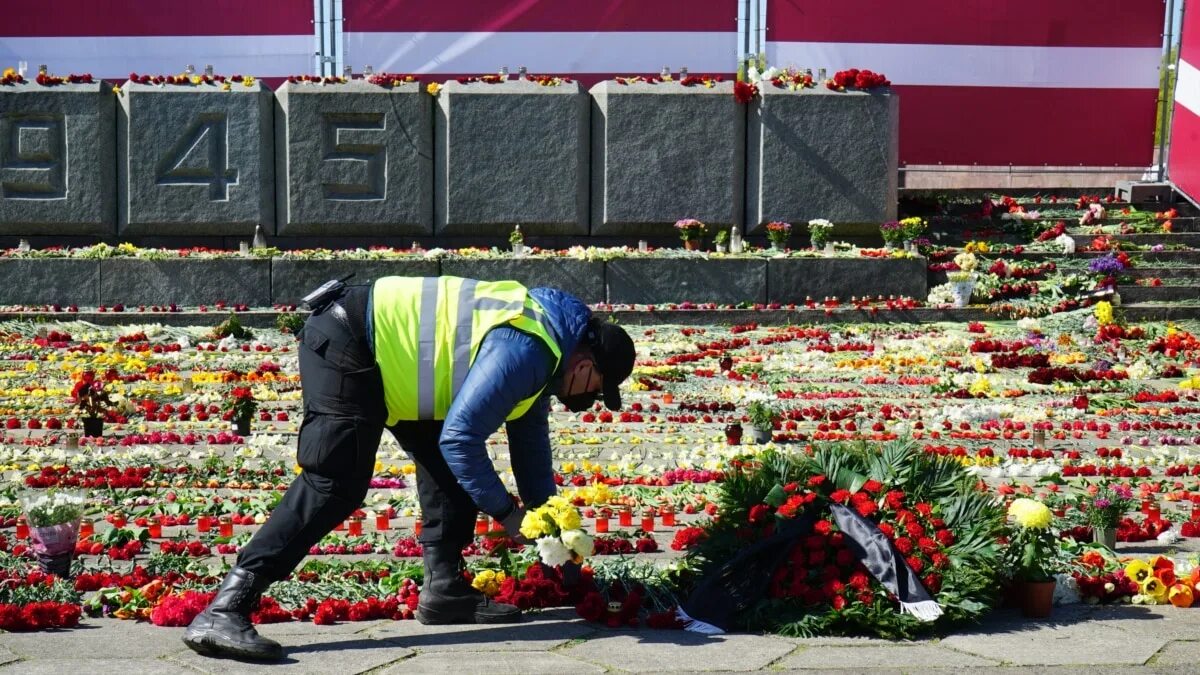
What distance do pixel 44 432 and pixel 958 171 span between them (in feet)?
43.8

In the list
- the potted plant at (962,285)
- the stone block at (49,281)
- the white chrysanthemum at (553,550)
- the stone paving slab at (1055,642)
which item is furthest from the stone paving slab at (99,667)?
the potted plant at (962,285)

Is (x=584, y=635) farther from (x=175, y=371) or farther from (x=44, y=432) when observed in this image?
(x=175, y=371)

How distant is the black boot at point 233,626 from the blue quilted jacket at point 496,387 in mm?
761

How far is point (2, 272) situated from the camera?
15.8 meters

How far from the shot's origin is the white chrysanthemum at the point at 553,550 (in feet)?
16.3

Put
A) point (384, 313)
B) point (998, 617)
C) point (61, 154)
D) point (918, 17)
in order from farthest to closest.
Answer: point (918, 17) < point (61, 154) < point (998, 617) < point (384, 313)

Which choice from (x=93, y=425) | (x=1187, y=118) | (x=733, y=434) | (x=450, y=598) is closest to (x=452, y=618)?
(x=450, y=598)

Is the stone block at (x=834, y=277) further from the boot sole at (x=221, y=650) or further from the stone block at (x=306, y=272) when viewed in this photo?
the boot sole at (x=221, y=650)

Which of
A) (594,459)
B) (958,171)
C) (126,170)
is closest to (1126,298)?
(958,171)

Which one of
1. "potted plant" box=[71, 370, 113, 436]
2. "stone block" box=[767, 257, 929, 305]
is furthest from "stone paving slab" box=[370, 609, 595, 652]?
"stone block" box=[767, 257, 929, 305]

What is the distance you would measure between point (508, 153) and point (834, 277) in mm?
3947

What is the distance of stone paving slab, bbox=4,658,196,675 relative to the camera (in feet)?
15.1

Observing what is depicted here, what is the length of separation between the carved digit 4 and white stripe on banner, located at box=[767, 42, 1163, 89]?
6.95 metres

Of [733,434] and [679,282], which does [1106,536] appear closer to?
[733,434]
